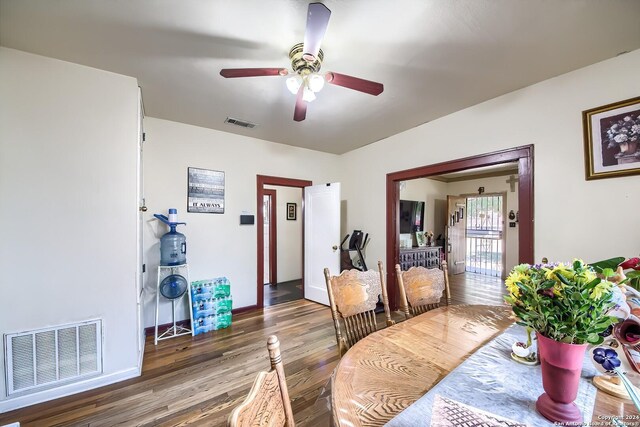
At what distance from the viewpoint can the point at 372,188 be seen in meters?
4.05

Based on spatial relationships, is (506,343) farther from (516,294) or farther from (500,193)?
(500,193)

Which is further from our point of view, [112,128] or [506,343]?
[112,128]

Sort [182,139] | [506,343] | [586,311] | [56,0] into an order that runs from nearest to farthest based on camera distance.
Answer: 1. [586,311]
2. [506,343]
3. [56,0]
4. [182,139]

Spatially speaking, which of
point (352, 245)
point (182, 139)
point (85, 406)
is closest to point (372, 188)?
point (352, 245)

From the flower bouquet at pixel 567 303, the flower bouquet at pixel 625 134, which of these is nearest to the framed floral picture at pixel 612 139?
the flower bouquet at pixel 625 134

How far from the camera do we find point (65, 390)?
6.17ft

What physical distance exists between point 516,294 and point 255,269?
11.0 ft

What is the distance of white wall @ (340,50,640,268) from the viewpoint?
74.9 inches

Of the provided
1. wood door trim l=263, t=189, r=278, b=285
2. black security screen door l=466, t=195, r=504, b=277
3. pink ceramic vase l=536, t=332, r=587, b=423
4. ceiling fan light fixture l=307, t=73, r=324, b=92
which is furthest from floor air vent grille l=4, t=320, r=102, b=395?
black security screen door l=466, t=195, r=504, b=277

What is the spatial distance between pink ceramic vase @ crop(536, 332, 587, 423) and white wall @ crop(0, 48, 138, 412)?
2745mm

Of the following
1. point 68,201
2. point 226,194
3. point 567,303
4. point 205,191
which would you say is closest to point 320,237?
point 226,194

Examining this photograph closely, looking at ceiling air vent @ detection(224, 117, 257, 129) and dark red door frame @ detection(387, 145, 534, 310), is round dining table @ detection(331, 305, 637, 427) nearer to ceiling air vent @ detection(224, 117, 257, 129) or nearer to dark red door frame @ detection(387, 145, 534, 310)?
dark red door frame @ detection(387, 145, 534, 310)

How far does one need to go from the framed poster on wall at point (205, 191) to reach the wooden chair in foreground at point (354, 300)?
2.37 meters

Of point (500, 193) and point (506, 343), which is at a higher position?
point (500, 193)
